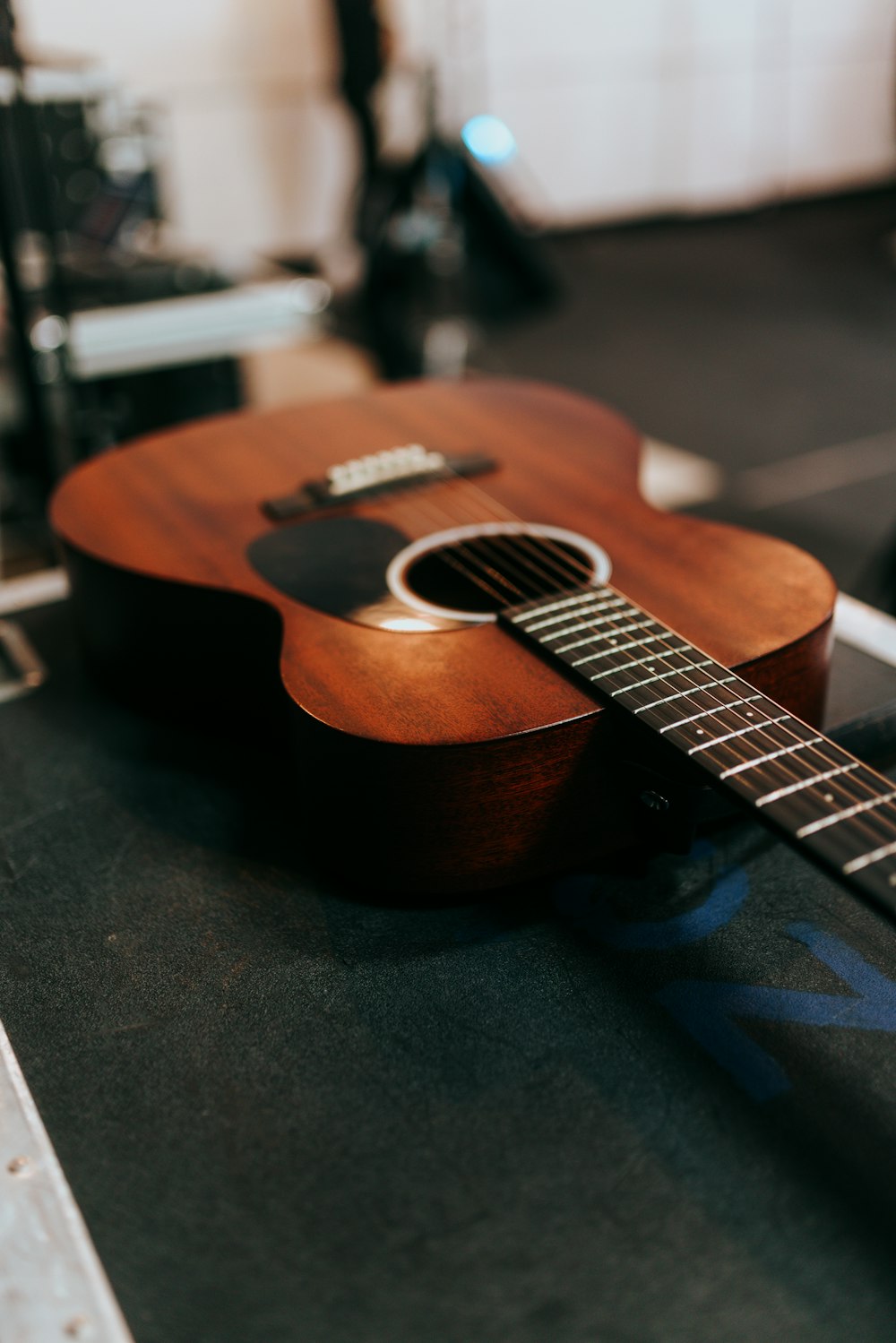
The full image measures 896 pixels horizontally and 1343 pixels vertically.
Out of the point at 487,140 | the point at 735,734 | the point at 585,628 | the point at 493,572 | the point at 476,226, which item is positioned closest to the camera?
the point at 735,734

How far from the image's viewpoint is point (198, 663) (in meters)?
0.82

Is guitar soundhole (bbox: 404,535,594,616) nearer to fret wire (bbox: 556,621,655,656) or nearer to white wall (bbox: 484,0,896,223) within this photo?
fret wire (bbox: 556,621,655,656)

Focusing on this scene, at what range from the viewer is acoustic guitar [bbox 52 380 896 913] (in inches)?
23.2

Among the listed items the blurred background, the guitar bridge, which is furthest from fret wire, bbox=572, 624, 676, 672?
the blurred background

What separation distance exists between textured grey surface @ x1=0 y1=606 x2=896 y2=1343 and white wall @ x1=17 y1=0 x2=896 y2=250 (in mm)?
3493

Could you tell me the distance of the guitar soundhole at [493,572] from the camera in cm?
78

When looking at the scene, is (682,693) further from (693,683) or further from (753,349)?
(753,349)

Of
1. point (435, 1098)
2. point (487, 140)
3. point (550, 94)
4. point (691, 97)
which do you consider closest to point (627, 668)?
point (435, 1098)

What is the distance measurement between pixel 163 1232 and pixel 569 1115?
0.19 m

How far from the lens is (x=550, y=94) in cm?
486

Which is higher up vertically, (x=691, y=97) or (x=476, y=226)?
(x=691, y=97)

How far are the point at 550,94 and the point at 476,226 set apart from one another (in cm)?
145

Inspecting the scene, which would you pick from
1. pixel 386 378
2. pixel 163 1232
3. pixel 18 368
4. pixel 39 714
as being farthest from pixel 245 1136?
pixel 386 378

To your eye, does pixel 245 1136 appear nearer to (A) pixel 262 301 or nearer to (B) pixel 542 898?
(B) pixel 542 898
